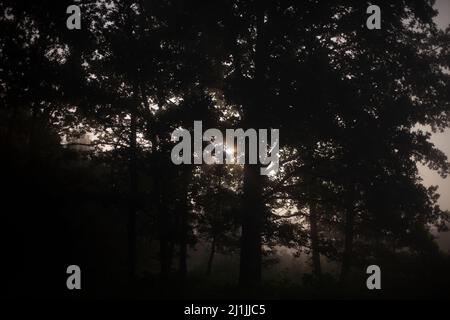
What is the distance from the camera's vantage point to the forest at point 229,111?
10325mm

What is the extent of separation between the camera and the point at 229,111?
14375mm

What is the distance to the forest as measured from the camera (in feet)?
33.9

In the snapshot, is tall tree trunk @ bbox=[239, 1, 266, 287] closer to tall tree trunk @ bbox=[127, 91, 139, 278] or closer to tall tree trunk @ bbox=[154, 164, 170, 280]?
tall tree trunk @ bbox=[154, 164, 170, 280]

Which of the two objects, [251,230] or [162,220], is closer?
[251,230]

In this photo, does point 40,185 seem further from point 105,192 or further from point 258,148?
point 258,148

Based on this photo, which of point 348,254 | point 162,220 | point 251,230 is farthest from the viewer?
point 348,254

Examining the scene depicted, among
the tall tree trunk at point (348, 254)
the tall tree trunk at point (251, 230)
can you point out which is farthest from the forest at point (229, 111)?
the tall tree trunk at point (348, 254)

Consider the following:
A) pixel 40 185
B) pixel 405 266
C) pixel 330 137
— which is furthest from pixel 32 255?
pixel 405 266

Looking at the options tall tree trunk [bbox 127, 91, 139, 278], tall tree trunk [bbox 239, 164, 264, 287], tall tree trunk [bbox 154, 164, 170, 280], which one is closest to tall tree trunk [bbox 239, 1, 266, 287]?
tall tree trunk [bbox 239, 164, 264, 287]

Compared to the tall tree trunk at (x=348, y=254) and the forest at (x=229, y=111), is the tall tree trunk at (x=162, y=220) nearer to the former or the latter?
the forest at (x=229, y=111)

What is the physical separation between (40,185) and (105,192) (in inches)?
81.9

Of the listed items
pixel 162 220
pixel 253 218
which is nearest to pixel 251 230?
pixel 253 218

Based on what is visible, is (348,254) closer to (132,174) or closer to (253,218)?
(253,218)
